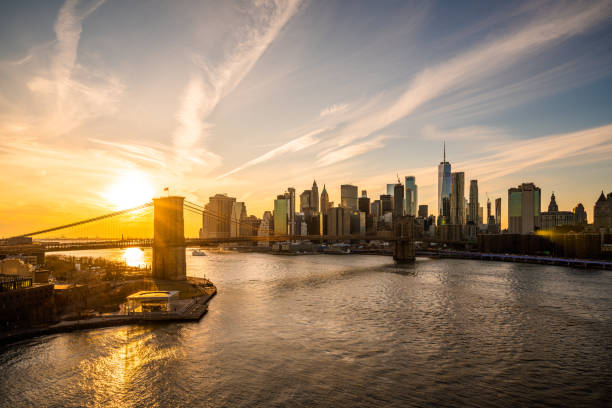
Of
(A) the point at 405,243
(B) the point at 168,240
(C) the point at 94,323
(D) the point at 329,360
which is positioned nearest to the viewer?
(D) the point at 329,360

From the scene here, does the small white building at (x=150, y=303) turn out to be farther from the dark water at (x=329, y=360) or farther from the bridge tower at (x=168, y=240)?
the bridge tower at (x=168, y=240)

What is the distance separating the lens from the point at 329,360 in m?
26.5

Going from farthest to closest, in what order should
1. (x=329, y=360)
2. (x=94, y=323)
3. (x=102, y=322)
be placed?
(x=102, y=322) → (x=94, y=323) → (x=329, y=360)

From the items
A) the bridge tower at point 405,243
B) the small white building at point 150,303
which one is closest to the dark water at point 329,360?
the small white building at point 150,303

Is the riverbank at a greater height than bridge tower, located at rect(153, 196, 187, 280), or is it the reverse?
bridge tower, located at rect(153, 196, 187, 280)

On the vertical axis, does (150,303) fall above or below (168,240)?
below

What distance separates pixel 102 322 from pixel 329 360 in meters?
24.2

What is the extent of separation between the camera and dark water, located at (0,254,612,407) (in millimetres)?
21031

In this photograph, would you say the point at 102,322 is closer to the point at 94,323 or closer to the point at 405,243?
the point at 94,323

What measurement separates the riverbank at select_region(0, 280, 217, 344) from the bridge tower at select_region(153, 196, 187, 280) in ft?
52.4

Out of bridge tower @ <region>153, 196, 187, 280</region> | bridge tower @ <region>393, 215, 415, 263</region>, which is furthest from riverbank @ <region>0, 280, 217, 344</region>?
bridge tower @ <region>393, 215, 415, 263</region>

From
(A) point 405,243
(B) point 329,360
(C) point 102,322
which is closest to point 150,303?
(C) point 102,322

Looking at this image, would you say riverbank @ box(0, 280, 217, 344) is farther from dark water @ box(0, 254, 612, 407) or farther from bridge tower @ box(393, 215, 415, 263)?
bridge tower @ box(393, 215, 415, 263)

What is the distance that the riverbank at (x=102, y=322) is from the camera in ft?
98.3
